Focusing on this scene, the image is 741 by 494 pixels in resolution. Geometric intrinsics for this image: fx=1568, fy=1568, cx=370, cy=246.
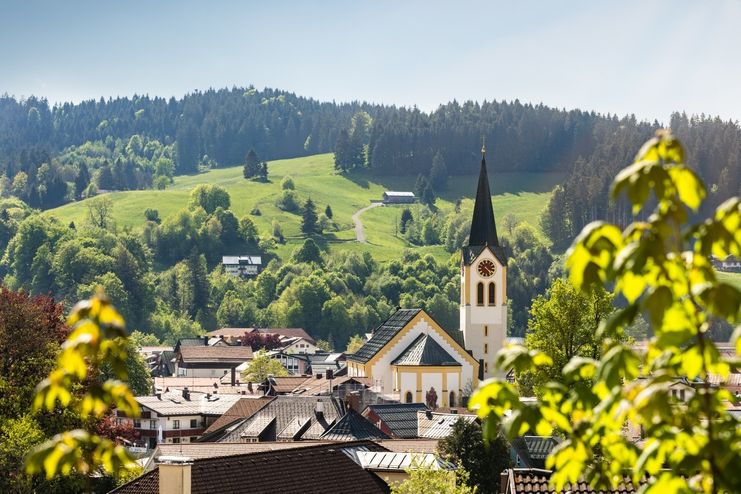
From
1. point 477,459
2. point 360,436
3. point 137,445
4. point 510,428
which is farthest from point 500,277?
point 510,428

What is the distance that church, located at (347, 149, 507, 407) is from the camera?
3430 inches

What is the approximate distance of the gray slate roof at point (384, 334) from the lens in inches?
3516

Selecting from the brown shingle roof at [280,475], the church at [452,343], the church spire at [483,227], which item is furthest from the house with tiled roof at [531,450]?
the church spire at [483,227]

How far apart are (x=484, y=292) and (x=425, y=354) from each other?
8245 millimetres

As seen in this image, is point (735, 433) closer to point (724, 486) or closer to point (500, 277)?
point (724, 486)

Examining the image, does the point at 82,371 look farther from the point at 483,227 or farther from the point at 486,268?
the point at 483,227

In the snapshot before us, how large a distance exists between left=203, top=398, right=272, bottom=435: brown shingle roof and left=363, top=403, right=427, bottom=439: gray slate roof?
577 cm

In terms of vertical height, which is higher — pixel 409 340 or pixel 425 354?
pixel 409 340

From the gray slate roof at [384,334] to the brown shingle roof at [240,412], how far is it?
974cm

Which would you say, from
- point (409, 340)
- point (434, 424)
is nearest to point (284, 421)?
point (434, 424)

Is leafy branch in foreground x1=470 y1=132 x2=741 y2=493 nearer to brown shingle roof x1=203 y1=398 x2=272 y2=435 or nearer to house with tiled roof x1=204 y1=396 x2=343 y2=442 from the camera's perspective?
house with tiled roof x1=204 y1=396 x2=343 y2=442

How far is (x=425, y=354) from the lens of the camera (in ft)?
287

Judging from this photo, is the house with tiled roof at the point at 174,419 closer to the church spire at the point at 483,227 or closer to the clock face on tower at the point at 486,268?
the clock face on tower at the point at 486,268

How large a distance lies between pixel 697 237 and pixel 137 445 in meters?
82.9
